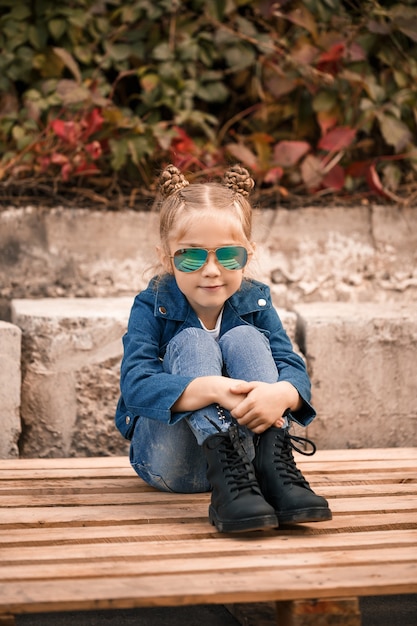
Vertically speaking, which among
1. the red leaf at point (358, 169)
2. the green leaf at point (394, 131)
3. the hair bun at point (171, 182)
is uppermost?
the hair bun at point (171, 182)

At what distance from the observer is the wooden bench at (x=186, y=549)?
164 cm

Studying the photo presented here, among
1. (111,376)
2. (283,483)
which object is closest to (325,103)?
(111,376)

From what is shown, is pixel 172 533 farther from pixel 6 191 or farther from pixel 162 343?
pixel 6 191

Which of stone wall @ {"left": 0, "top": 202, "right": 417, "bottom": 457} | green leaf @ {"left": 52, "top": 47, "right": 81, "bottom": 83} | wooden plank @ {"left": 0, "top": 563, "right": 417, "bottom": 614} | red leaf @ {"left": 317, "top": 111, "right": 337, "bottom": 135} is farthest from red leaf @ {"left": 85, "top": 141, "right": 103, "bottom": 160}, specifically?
wooden plank @ {"left": 0, "top": 563, "right": 417, "bottom": 614}

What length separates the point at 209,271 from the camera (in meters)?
2.22

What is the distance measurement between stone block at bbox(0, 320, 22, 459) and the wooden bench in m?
0.29

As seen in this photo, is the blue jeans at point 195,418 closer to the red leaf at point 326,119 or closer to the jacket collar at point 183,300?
the jacket collar at point 183,300

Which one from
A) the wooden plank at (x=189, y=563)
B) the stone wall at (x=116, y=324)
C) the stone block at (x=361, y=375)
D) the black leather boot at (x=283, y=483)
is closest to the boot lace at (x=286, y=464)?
the black leather boot at (x=283, y=483)

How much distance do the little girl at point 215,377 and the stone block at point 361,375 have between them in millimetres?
537

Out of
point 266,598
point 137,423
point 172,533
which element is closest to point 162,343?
point 137,423

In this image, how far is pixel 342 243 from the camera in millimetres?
3549

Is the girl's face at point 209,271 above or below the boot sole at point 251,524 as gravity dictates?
above

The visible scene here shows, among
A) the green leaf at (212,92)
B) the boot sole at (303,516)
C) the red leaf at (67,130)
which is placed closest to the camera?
the boot sole at (303,516)

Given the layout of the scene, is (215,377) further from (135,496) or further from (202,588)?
(202,588)
